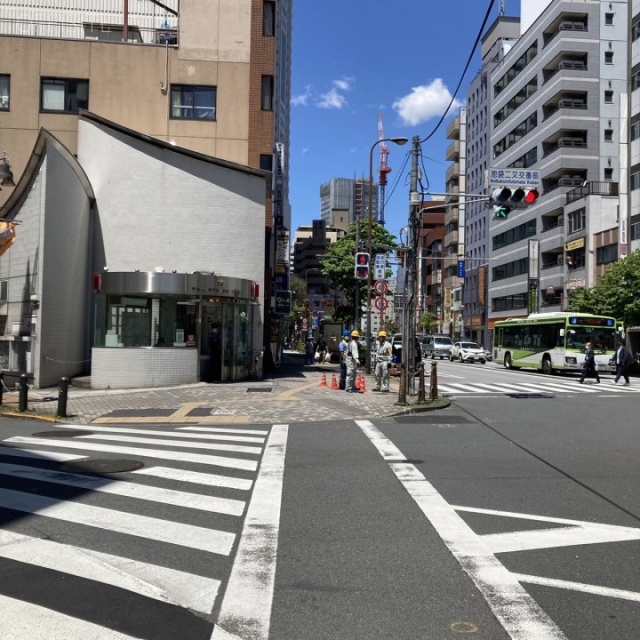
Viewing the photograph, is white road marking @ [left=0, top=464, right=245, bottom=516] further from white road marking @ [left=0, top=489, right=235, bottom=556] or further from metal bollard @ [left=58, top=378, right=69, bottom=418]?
metal bollard @ [left=58, top=378, right=69, bottom=418]

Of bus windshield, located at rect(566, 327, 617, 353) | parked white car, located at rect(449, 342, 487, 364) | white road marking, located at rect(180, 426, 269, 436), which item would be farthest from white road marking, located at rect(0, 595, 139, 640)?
parked white car, located at rect(449, 342, 487, 364)

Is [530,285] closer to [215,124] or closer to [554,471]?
[215,124]

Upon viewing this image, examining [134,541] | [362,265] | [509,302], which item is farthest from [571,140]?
[134,541]

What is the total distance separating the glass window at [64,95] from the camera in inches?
1021

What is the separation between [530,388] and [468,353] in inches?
1148

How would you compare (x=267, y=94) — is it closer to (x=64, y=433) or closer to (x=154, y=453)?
(x=64, y=433)

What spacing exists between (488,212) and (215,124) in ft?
200

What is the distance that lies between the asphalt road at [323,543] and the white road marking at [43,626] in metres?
0.01

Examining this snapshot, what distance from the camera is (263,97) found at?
88.4ft

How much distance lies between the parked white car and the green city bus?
15.7 metres

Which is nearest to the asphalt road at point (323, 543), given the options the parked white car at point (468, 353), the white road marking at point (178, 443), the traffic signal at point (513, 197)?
the white road marking at point (178, 443)

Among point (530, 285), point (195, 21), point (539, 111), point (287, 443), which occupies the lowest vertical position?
point (287, 443)

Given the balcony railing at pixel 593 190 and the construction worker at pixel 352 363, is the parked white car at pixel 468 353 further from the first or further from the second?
the construction worker at pixel 352 363

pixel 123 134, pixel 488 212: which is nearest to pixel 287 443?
pixel 123 134
